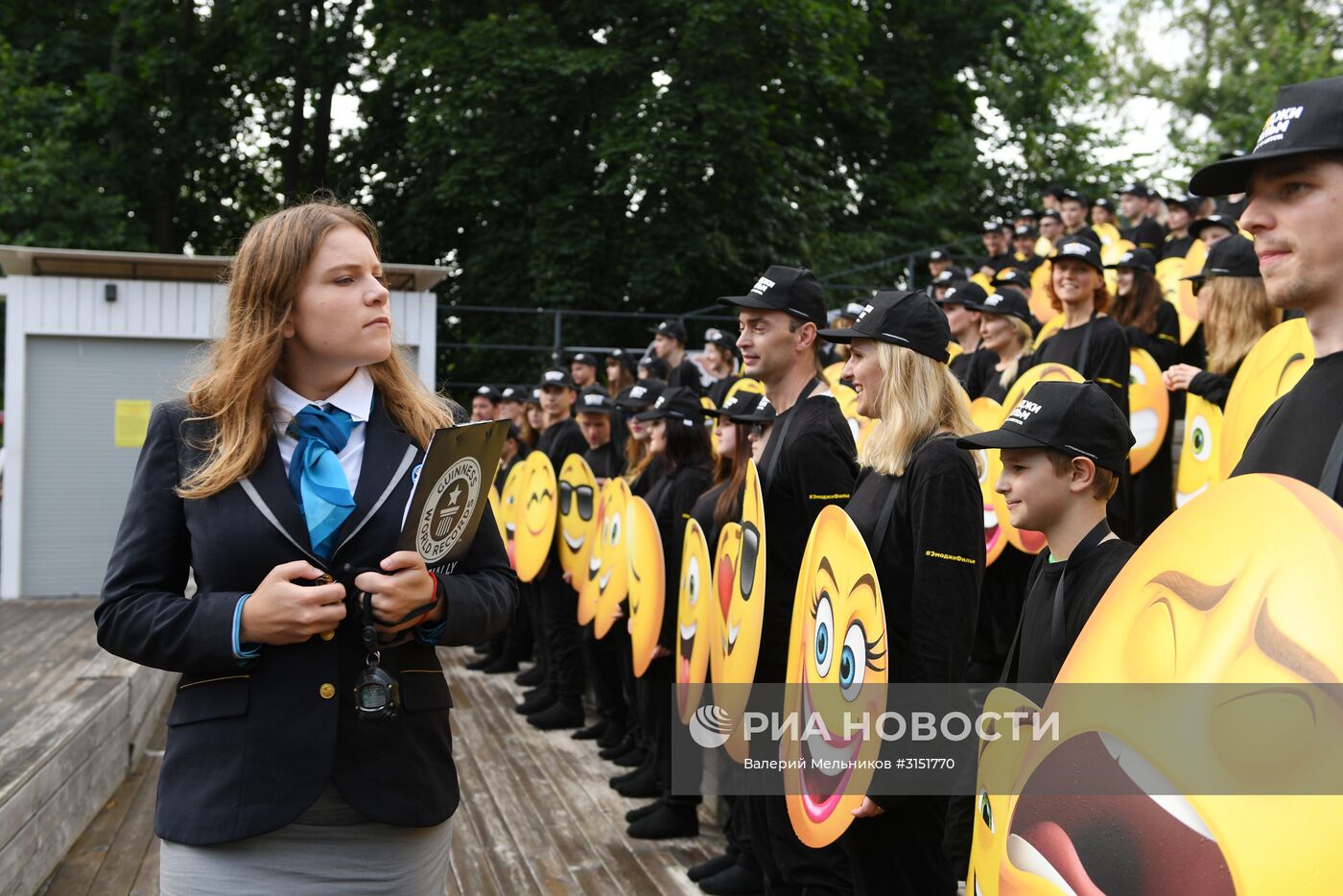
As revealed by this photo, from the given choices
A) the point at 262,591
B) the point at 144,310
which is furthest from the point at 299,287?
the point at 144,310

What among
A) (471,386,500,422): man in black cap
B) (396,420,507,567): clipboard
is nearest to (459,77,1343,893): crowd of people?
(396,420,507,567): clipboard

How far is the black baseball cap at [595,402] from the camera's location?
25.0 feet

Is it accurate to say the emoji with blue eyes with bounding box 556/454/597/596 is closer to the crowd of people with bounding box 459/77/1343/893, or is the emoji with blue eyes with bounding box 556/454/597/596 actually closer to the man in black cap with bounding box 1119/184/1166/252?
the crowd of people with bounding box 459/77/1343/893

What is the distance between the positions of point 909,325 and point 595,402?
13.7 ft

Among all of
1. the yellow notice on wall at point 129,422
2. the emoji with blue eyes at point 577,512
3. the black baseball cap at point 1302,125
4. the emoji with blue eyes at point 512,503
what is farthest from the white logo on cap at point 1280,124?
the yellow notice on wall at point 129,422

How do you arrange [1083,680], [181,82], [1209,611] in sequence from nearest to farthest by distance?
1. [1209,611]
2. [1083,680]
3. [181,82]

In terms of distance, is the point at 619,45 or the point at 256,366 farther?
the point at 619,45

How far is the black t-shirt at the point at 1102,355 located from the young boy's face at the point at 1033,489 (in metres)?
2.68

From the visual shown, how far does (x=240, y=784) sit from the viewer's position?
205cm

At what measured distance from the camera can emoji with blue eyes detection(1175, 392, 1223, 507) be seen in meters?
5.28

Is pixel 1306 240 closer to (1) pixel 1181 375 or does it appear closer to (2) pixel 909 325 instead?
(2) pixel 909 325

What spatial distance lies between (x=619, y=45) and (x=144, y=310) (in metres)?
11.0

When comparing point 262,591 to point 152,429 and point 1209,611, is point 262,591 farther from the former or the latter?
point 1209,611

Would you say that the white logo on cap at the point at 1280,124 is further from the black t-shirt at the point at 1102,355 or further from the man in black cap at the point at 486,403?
the man in black cap at the point at 486,403
